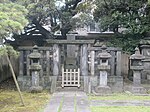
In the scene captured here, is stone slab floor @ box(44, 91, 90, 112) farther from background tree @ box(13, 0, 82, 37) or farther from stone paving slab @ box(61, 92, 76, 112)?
background tree @ box(13, 0, 82, 37)

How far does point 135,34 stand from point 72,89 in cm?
510

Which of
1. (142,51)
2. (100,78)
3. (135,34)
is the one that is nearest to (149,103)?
(100,78)

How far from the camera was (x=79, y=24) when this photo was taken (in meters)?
15.9

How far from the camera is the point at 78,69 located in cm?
1306

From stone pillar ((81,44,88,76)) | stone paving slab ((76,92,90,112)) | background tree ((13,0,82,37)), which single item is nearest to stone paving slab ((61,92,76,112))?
stone paving slab ((76,92,90,112))

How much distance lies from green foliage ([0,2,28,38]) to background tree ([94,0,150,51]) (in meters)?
7.02

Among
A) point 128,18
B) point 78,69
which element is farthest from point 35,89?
point 128,18

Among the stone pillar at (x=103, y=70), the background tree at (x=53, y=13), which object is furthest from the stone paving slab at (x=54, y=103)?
the background tree at (x=53, y=13)

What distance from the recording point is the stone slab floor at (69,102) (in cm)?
880

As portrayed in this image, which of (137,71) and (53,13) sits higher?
(53,13)

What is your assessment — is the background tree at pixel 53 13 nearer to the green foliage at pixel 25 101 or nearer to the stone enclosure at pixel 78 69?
the stone enclosure at pixel 78 69

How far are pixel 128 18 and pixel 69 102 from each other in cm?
711

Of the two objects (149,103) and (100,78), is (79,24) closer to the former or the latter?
(100,78)

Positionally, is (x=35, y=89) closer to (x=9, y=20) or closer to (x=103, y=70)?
(x=103, y=70)
